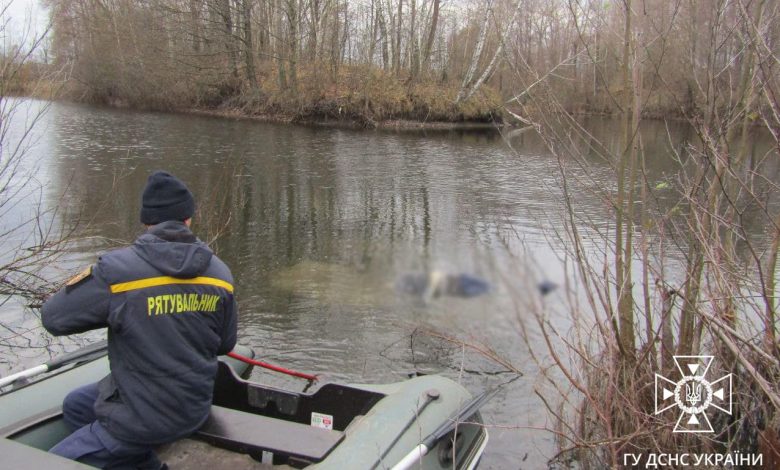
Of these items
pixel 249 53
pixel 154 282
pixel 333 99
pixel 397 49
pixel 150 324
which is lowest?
pixel 150 324

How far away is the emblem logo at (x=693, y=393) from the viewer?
3359mm

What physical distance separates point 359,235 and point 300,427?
6578 millimetres

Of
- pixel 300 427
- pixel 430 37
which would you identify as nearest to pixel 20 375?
pixel 300 427

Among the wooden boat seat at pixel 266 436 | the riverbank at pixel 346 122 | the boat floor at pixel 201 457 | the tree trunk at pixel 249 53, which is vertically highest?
the tree trunk at pixel 249 53

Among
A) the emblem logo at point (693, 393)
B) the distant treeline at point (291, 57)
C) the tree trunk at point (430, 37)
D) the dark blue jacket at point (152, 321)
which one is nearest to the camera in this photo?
the dark blue jacket at point (152, 321)

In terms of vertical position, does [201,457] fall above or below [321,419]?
above

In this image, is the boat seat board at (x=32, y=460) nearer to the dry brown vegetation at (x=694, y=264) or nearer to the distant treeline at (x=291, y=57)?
the dry brown vegetation at (x=694, y=264)

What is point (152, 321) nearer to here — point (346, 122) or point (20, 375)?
point (20, 375)

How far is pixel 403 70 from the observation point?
30.2 metres

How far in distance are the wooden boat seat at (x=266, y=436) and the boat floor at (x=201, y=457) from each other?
35 millimetres

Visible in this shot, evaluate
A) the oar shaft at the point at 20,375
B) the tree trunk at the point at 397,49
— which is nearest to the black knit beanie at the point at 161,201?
the oar shaft at the point at 20,375

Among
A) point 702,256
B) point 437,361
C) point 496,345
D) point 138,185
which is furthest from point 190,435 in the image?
point 138,185

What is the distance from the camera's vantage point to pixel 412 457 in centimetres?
290

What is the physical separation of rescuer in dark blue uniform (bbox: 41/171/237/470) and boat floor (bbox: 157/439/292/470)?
14 cm
